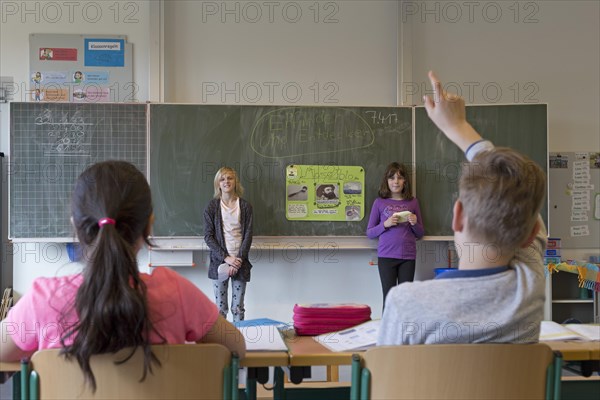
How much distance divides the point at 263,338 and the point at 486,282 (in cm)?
62

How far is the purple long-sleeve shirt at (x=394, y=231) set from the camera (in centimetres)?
Answer: 471

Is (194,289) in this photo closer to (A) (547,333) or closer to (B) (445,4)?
(A) (547,333)

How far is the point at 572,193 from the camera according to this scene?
5.21 m

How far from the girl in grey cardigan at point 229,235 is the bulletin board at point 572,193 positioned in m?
2.54

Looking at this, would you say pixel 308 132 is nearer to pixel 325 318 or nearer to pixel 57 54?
pixel 57 54

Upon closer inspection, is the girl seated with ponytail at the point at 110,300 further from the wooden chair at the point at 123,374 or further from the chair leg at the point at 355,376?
the chair leg at the point at 355,376

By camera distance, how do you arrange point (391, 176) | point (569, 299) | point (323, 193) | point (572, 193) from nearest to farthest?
point (391, 176) < point (323, 193) < point (569, 299) < point (572, 193)

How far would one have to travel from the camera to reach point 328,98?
5113 millimetres

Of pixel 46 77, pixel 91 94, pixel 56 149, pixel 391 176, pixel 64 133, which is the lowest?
pixel 391 176

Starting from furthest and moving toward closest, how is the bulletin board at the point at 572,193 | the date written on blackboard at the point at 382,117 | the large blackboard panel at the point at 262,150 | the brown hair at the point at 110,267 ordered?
the bulletin board at the point at 572,193, the date written on blackboard at the point at 382,117, the large blackboard panel at the point at 262,150, the brown hair at the point at 110,267

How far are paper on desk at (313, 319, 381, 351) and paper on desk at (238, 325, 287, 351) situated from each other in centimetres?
12

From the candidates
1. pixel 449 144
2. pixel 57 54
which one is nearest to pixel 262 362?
pixel 449 144

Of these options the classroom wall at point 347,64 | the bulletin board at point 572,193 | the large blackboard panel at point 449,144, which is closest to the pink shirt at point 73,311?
the classroom wall at point 347,64

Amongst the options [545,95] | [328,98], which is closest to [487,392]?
[328,98]
